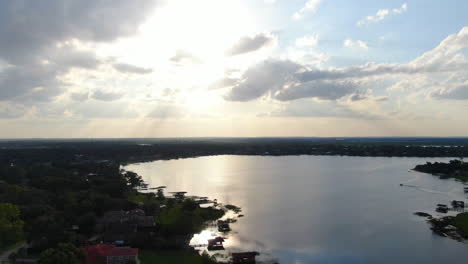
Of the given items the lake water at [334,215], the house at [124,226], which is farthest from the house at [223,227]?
the house at [124,226]

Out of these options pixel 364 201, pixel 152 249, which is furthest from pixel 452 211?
pixel 152 249

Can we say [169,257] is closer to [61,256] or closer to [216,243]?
[216,243]

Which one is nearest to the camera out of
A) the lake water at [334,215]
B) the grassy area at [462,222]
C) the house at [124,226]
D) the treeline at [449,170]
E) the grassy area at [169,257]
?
the grassy area at [169,257]

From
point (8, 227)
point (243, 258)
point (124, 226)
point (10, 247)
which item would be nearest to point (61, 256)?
point (8, 227)

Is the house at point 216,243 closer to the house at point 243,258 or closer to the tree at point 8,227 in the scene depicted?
the house at point 243,258

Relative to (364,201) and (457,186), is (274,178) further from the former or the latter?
(457,186)

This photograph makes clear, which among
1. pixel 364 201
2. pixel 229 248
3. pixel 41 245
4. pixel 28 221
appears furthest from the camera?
pixel 364 201

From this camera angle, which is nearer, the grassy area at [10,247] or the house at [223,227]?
the grassy area at [10,247]
